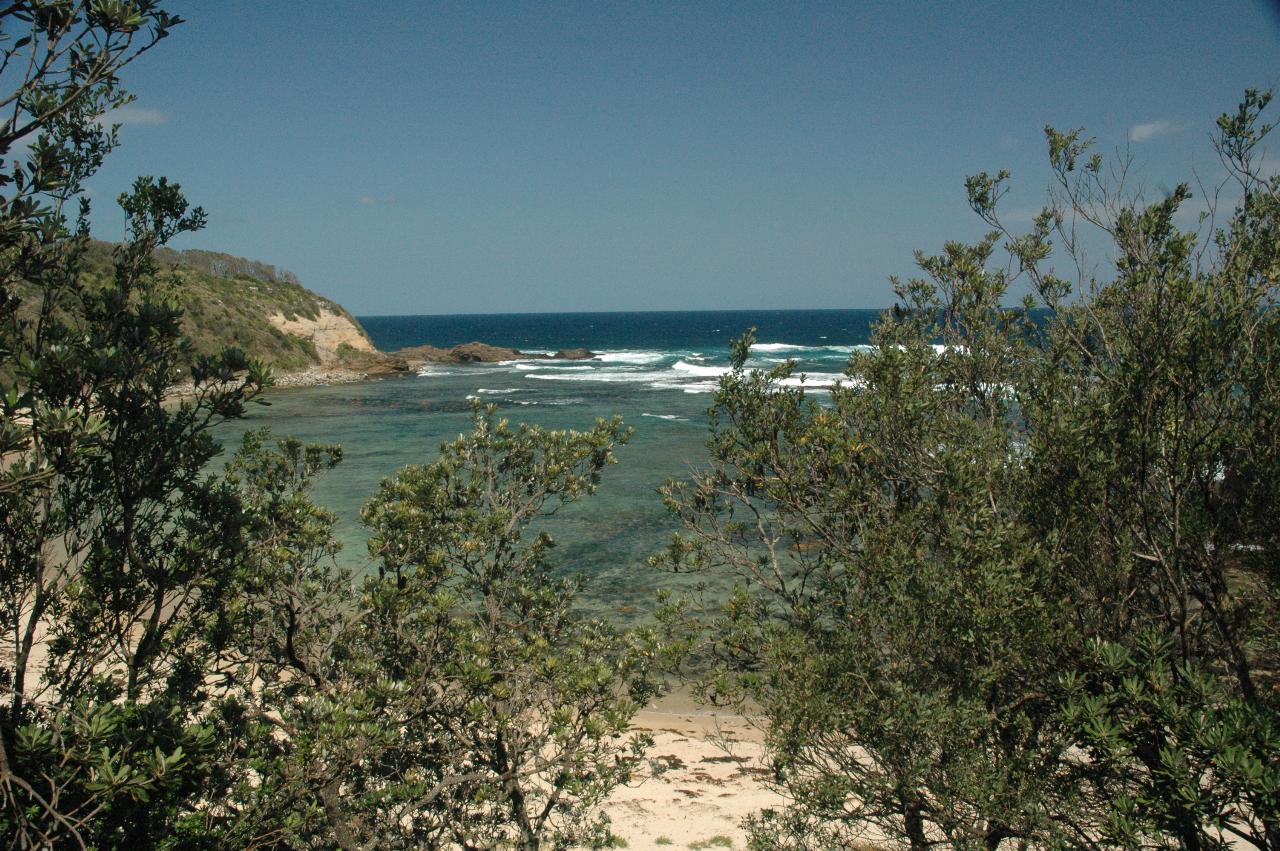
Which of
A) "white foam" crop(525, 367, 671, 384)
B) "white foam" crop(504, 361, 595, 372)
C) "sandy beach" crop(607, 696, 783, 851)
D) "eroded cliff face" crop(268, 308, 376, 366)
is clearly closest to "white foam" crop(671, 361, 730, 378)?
"white foam" crop(525, 367, 671, 384)

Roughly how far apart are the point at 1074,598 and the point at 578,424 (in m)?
35.6

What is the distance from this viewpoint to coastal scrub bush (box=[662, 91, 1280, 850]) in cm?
464

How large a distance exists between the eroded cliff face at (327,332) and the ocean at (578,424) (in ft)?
25.7

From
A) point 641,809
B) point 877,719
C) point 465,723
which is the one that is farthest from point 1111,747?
point 641,809

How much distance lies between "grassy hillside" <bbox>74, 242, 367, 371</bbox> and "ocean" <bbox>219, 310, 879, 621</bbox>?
7.14 meters

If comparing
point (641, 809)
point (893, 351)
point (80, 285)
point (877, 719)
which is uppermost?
point (80, 285)

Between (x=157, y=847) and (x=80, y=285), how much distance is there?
334 cm

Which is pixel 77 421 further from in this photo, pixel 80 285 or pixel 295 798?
pixel 295 798

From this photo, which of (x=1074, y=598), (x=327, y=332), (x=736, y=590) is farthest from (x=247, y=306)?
(x=1074, y=598)

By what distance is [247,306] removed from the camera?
2672 inches

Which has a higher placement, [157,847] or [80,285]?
[80,285]

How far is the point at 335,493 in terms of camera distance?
27109mm

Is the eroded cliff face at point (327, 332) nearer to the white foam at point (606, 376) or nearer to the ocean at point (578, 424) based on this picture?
the ocean at point (578, 424)

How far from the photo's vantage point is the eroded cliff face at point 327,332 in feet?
227
